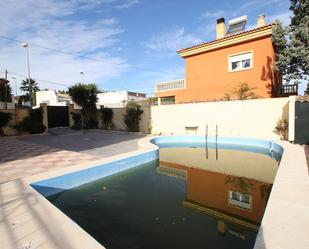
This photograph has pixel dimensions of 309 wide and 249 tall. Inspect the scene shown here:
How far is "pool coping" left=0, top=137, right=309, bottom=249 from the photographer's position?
287 centimetres

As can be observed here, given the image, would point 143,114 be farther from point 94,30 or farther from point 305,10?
point 305,10

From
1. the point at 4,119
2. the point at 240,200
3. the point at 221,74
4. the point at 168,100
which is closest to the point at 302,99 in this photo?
the point at 221,74

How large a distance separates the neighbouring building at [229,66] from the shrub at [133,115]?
136 inches

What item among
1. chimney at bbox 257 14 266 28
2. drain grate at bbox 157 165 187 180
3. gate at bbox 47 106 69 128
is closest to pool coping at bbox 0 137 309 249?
drain grate at bbox 157 165 187 180

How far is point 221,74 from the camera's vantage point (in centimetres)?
1617

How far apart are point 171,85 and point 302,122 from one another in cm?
1103

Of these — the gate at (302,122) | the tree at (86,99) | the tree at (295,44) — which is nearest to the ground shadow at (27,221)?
the gate at (302,122)

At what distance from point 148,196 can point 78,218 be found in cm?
186

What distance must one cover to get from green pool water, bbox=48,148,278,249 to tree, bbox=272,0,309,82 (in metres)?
7.45

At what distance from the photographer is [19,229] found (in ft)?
10.8

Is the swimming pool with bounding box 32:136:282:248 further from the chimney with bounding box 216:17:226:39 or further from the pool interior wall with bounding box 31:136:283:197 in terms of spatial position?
the chimney with bounding box 216:17:226:39

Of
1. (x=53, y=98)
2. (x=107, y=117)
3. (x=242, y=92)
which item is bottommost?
(x=107, y=117)

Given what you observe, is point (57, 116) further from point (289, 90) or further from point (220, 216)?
point (289, 90)

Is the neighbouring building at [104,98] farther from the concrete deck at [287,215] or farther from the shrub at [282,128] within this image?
the concrete deck at [287,215]
